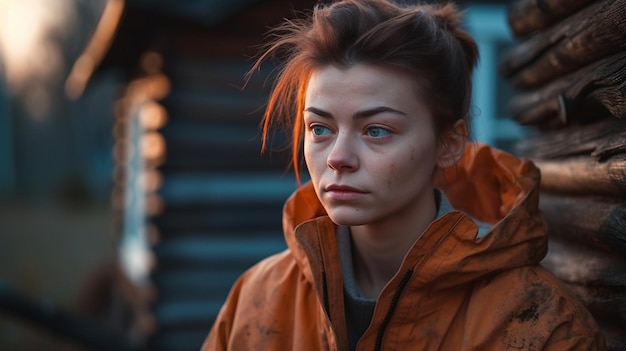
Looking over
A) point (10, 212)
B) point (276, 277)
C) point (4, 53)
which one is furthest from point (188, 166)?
point (4, 53)

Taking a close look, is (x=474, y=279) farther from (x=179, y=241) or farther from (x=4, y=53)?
(x=4, y=53)

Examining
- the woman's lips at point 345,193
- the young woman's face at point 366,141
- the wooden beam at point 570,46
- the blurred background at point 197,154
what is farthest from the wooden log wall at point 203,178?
the woman's lips at point 345,193

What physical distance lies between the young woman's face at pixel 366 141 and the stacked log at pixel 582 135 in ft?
1.87

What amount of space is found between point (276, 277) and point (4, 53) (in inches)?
1221

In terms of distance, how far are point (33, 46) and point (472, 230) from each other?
106 feet

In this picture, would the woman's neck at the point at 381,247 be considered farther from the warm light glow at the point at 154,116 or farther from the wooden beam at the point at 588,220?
the warm light glow at the point at 154,116

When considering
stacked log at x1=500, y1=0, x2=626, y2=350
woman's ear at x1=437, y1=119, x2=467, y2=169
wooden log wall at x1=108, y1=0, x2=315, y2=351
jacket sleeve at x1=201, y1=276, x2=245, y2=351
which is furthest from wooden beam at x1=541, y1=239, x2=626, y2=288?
wooden log wall at x1=108, y1=0, x2=315, y2=351

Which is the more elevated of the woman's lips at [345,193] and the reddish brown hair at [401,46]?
the reddish brown hair at [401,46]

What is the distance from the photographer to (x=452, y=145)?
2.49 m

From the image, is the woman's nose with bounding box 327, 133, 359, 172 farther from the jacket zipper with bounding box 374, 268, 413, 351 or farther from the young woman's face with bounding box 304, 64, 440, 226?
the jacket zipper with bounding box 374, 268, 413, 351

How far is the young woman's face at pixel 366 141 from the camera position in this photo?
2.24 meters

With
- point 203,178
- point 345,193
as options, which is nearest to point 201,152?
point 203,178

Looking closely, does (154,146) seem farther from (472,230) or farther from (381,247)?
(472,230)

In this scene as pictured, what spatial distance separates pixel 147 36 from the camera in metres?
6.65
